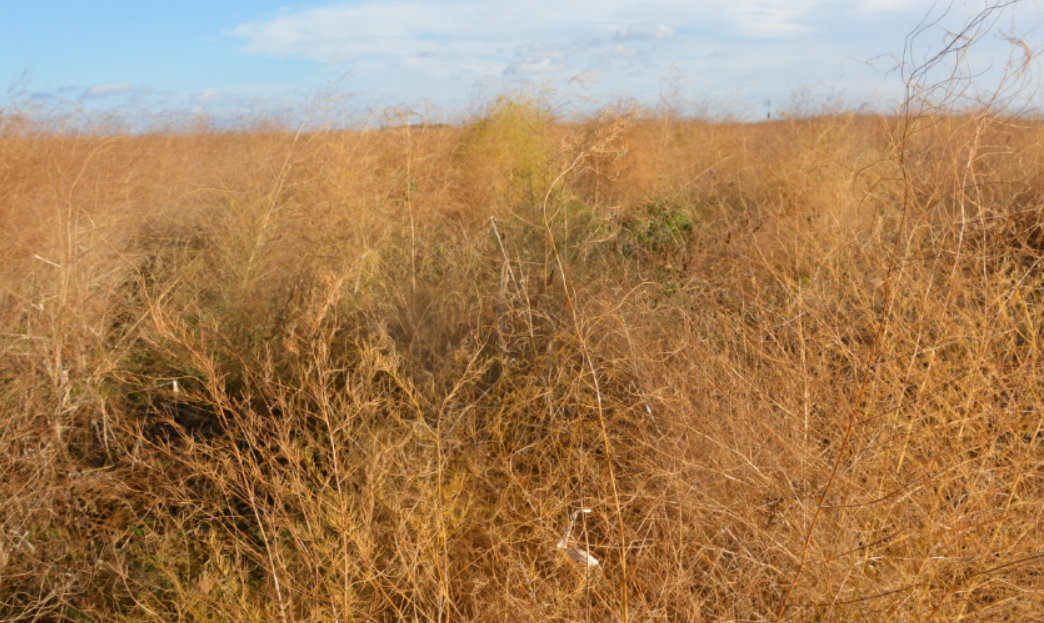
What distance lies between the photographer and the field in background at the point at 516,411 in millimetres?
2178

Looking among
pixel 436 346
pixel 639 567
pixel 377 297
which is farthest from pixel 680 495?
pixel 377 297

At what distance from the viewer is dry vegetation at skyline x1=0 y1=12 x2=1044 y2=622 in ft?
7.14

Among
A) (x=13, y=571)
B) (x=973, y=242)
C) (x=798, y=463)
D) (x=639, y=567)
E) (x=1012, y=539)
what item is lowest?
(x=13, y=571)

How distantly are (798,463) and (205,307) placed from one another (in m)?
3.53

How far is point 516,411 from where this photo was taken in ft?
10.3

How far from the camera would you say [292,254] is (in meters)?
4.83

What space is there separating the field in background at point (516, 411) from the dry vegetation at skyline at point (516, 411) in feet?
0.07

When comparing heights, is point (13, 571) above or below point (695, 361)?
below

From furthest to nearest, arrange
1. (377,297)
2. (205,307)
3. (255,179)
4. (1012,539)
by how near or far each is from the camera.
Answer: (255,179) < (205,307) < (377,297) < (1012,539)

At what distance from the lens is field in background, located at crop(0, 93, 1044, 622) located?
2.18 metres

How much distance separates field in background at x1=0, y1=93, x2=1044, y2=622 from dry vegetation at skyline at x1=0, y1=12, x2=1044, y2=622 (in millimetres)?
22

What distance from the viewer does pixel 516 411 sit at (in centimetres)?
315

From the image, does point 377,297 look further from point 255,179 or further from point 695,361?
point 255,179

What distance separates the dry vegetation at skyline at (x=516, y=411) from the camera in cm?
218
